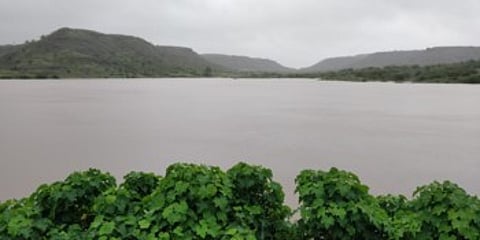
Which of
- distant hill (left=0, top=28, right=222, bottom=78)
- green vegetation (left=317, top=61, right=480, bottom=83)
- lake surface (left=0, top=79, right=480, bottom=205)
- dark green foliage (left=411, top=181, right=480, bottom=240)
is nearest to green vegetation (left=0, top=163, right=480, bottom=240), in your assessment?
dark green foliage (left=411, top=181, right=480, bottom=240)

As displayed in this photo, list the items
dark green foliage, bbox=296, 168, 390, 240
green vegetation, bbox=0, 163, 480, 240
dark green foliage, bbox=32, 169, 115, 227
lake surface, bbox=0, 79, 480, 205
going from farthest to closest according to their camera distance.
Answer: lake surface, bbox=0, 79, 480, 205
dark green foliage, bbox=32, 169, 115, 227
dark green foliage, bbox=296, 168, 390, 240
green vegetation, bbox=0, 163, 480, 240

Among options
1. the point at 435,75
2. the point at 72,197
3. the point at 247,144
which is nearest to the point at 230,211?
the point at 72,197

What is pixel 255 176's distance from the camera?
309cm

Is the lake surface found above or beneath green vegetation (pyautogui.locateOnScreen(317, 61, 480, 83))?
beneath

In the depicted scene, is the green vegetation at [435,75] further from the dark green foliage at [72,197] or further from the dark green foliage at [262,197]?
the dark green foliage at [72,197]

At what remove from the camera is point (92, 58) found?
8488 centimetres

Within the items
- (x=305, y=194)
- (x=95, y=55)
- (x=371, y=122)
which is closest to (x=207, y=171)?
(x=305, y=194)

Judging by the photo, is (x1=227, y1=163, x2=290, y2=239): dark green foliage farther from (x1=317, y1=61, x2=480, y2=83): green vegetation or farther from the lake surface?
(x1=317, y1=61, x2=480, y2=83): green vegetation

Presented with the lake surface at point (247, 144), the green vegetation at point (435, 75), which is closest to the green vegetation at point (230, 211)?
the lake surface at point (247, 144)

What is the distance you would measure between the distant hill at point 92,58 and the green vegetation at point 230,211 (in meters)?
60.1

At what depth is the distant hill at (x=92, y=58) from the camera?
7025 cm

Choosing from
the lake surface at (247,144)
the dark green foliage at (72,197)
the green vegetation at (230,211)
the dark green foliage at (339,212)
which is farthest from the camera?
the lake surface at (247,144)

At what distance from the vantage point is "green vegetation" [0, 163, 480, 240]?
2.66 metres

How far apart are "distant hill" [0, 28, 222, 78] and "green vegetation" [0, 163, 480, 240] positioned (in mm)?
60096
